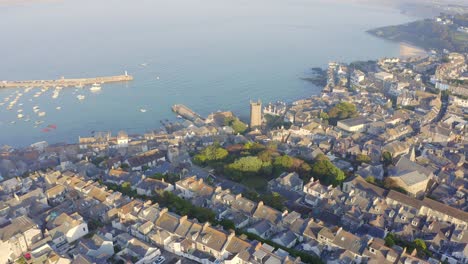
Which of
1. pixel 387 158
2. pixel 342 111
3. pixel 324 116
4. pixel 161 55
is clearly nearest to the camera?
pixel 387 158

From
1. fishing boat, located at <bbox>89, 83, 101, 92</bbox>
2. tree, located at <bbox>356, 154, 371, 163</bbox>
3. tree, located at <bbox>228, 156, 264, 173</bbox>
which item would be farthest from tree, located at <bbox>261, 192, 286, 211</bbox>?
fishing boat, located at <bbox>89, 83, 101, 92</bbox>

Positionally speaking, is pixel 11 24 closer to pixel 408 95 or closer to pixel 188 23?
pixel 188 23

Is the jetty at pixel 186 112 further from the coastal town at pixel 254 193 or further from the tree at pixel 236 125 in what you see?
the tree at pixel 236 125

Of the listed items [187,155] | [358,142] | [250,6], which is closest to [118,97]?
[187,155]

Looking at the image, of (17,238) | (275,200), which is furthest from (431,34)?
(17,238)

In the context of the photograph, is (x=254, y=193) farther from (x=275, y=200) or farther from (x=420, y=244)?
(x=420, y=244)

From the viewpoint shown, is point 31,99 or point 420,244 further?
point 31,99

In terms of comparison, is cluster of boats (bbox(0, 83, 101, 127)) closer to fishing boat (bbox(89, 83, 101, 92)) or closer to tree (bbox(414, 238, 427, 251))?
fishing boat (bbox(89, 83, 101, 92))
